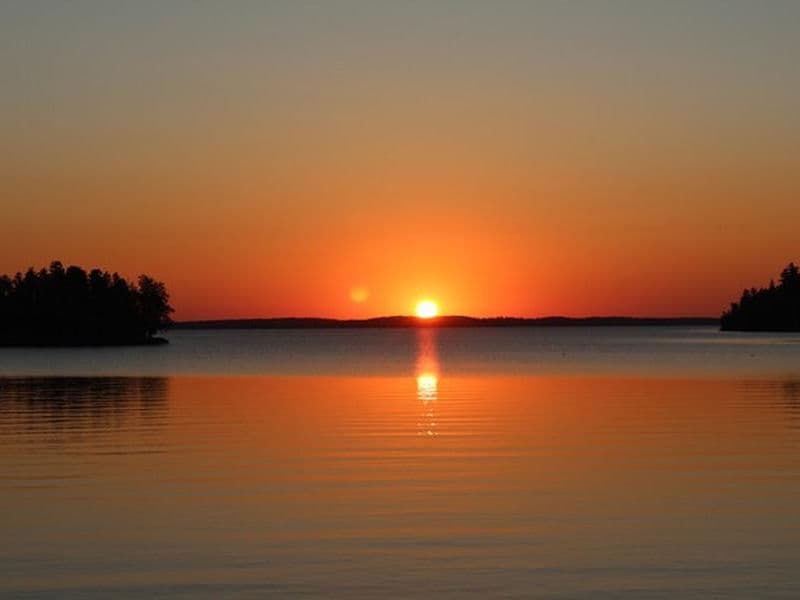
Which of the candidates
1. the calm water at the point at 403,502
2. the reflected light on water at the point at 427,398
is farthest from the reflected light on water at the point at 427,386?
the calm water at the point at 403,502

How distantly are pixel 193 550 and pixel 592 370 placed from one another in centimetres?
8505

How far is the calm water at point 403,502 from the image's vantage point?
20094mm

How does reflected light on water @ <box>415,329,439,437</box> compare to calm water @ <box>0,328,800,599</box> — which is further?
reflected light on water @ <box>415,329,439,437</box>

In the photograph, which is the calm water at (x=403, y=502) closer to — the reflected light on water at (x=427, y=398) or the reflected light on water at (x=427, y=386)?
the reflected light on water at (x=427, y=398)

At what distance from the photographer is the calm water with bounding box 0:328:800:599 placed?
20094mm

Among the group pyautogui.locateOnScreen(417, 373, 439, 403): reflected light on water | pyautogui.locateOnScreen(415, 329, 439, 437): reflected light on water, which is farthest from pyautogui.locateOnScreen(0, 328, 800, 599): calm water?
pyautogui.locateOnScreen(417, 373, 439, 403): reflected light on water

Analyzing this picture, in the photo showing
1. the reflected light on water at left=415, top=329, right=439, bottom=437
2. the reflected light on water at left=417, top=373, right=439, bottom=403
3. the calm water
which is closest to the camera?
the calm water

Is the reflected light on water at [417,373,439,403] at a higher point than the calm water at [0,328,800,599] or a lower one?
higher

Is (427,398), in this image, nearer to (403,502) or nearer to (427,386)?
(427,386)

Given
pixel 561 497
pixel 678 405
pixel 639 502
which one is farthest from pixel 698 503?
pixel 678 405

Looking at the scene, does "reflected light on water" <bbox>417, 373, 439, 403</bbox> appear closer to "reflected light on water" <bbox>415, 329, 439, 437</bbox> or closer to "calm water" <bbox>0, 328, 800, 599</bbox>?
"reflected light on water" <bbox>415, 329, 439, 437</bbox>

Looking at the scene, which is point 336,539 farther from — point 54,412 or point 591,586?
point 54,412

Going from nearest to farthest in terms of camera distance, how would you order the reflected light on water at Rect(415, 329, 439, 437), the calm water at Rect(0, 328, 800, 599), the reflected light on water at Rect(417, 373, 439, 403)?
the calm water at Rect(0, 328, 800, 599)
the reflected light on water at Rect(415, 329, 439, 437)
the reflected light on water at Rect(417, 373, 439, 403)

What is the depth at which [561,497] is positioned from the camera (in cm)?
2852
